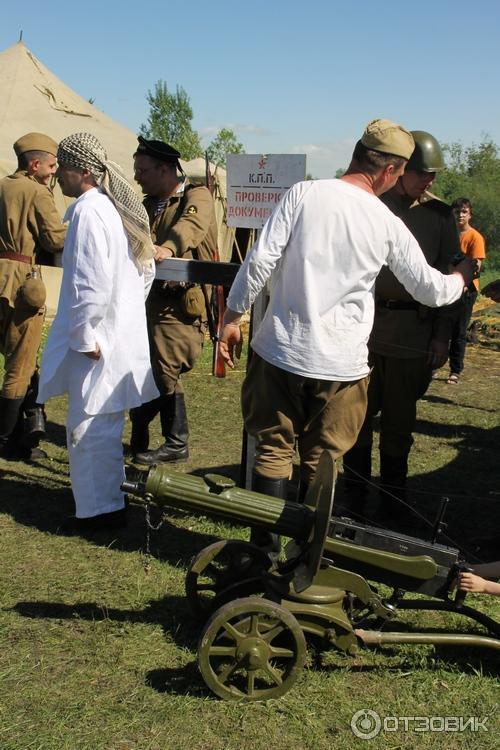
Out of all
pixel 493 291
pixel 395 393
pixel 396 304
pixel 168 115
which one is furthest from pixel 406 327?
pixel 168 115

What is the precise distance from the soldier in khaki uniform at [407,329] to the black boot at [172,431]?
1.41 m

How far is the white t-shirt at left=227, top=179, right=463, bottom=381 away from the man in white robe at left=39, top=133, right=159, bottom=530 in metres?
1.11

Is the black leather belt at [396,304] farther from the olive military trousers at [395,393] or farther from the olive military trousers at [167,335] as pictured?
the olive military trousers at [167,335]

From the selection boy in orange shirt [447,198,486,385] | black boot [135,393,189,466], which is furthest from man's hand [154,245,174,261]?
boy in orange shirt [447,198,486,385]

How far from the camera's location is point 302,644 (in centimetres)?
295

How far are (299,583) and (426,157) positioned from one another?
8.44 ft

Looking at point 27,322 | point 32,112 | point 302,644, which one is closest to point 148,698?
point 302,644

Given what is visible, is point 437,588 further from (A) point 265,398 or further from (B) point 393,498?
(B) point 393,498

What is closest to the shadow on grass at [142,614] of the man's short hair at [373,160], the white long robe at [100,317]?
the white long robe at [100,317]

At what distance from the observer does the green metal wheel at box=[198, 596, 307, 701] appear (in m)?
2.91

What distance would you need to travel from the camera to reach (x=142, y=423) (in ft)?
19.1

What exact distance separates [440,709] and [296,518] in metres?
0.90

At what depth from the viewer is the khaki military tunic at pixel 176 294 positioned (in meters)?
5.38

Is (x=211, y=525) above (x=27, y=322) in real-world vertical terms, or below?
below
